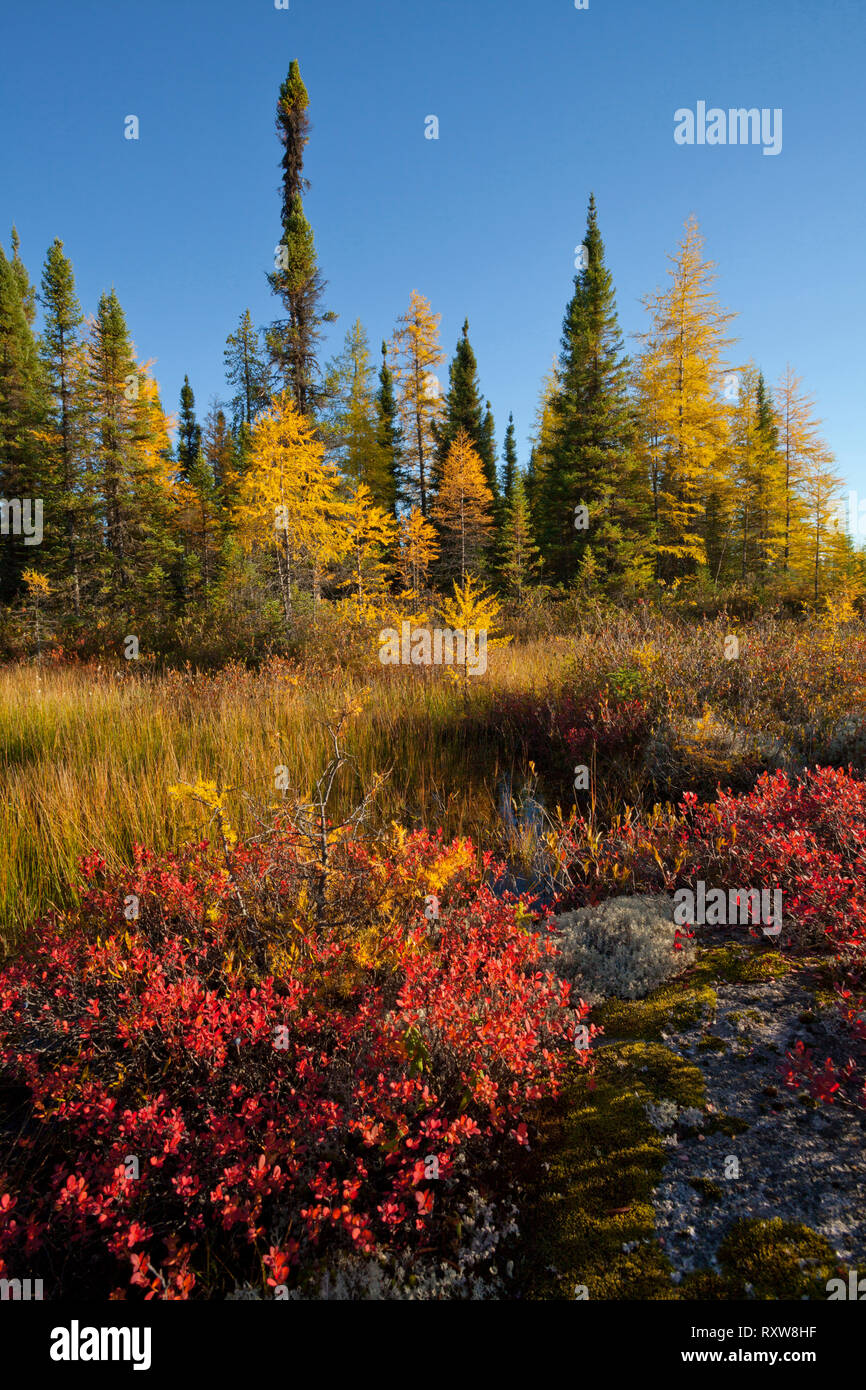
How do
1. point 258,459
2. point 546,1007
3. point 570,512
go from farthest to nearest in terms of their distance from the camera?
point 570,512 < point 258,459 < point 546,1007

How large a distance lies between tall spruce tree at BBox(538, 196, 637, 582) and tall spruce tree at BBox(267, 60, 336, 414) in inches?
385

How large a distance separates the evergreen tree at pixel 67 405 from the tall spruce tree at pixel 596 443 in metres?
18.9

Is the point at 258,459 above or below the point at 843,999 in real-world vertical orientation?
above

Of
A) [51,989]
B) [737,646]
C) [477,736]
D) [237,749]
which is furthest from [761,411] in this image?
[51,989]

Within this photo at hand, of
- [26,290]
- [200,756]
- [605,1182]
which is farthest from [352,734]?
[26,290]

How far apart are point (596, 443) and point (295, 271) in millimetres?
12472

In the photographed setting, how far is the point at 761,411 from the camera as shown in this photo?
33.4 metres

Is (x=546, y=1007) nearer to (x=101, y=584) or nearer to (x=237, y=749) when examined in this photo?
(x=237, y=749)

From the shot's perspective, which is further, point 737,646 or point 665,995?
point 737,646

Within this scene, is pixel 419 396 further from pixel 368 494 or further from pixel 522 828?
pixel 522 828

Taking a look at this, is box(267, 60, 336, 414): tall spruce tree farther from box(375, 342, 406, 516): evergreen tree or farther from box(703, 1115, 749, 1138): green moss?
box(703, 1115, 749, 1138): green moss

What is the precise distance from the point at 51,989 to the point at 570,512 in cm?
2331

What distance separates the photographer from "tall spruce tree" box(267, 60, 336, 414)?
2042 centimetres

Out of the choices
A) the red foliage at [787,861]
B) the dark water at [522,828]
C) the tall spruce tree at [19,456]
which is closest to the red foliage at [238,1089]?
the dark water at [522,828]
